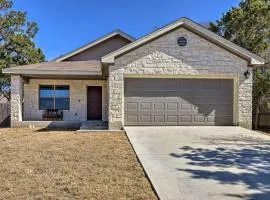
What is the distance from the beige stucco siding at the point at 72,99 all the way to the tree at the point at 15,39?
5.54m

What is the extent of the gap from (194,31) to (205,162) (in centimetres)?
771

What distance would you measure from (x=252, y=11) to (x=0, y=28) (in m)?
17.7

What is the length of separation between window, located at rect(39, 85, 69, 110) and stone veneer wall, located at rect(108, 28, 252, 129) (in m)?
5.17

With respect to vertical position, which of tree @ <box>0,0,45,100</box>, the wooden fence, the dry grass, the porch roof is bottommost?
the dry grass

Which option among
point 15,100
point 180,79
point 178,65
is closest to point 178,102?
point 180,79

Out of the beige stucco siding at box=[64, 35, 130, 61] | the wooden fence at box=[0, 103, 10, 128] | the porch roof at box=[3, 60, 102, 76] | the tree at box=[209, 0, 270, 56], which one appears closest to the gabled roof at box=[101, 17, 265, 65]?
the porch roof at box=[3, 60, 102, 76]

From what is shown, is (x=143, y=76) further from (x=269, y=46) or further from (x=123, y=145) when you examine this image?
(x=269, y=46)

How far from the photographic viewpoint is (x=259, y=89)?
57.2 feet

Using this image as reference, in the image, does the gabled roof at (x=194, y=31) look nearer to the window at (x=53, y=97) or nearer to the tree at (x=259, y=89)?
the tree at (x=259, y=89)

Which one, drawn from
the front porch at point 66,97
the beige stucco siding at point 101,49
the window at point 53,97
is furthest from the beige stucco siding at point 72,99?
the beige stucco siding at point 101,49

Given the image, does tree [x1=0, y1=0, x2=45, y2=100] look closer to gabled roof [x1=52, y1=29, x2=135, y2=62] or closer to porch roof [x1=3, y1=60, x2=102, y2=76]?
gabled roof [x1=52, y1=29, x2=135, y2=62]

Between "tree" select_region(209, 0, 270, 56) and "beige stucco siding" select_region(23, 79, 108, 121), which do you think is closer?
"beige stucco siding" select_region(23, 79, 108, 121)

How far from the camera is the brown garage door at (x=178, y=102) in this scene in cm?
1338

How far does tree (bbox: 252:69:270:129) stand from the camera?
56.3ft
